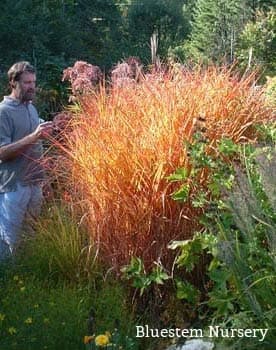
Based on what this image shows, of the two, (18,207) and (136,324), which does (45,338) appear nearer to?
(136,324)

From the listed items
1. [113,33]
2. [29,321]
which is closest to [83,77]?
[29,321]

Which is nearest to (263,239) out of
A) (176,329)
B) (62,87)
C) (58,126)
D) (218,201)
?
(218,201)

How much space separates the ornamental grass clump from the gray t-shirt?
41 cm

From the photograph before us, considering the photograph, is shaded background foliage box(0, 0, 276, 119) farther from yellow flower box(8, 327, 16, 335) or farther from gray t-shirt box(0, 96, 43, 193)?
yellow flower box(8, 327, 16, 335)

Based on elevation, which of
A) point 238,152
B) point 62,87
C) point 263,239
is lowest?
point 62,87

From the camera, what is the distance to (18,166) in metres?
4.17

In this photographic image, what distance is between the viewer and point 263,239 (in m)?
2.96

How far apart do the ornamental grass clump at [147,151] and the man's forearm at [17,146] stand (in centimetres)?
27

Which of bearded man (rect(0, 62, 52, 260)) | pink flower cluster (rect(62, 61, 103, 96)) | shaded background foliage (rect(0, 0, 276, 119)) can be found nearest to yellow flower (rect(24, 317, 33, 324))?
bearded man (rect(0, 62, 52, 260))

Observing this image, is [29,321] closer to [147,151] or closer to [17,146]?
[147,151]

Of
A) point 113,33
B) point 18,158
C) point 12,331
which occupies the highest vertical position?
point 18,158

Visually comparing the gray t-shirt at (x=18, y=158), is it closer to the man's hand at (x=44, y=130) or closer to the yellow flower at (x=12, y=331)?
the man's hand at (x=44, y=130)

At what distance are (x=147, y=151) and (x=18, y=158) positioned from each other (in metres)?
1.05

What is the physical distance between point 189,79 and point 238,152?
71cm
